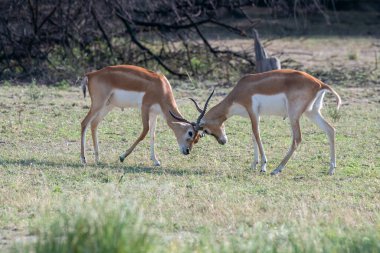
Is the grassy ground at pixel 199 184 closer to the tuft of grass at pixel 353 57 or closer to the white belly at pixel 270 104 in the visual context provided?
the white belly at pixel 270 104

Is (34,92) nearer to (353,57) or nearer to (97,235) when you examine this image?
(353,57)

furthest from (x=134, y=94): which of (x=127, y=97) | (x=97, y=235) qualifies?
(x=97, y=235)

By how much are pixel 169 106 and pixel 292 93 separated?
153 cm

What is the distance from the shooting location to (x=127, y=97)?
37.2 ft

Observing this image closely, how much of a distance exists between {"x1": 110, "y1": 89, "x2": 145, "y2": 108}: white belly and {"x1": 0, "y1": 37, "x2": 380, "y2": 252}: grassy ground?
675 millimetres

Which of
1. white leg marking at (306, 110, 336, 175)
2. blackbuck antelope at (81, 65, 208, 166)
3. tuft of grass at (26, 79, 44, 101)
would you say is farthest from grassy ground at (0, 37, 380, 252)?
blackbuck antelope at (81, 65, 208, 166)

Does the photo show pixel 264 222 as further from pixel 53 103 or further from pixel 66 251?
pixel 53 103

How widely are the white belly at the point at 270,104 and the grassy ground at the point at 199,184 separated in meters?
0.65

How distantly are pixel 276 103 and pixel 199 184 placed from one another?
5.79 feet

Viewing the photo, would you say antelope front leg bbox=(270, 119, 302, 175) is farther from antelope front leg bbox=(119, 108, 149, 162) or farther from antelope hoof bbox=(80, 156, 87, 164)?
antelope hoof bbox=(80, 156, 87, 164)

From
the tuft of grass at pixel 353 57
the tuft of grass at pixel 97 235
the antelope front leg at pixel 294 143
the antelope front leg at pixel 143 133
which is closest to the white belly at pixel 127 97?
the antelope front leg at pixel 143 133

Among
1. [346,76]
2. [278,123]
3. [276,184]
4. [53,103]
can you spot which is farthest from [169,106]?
[346,76]

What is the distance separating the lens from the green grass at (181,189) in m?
6.54

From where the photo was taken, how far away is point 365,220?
811 cm
